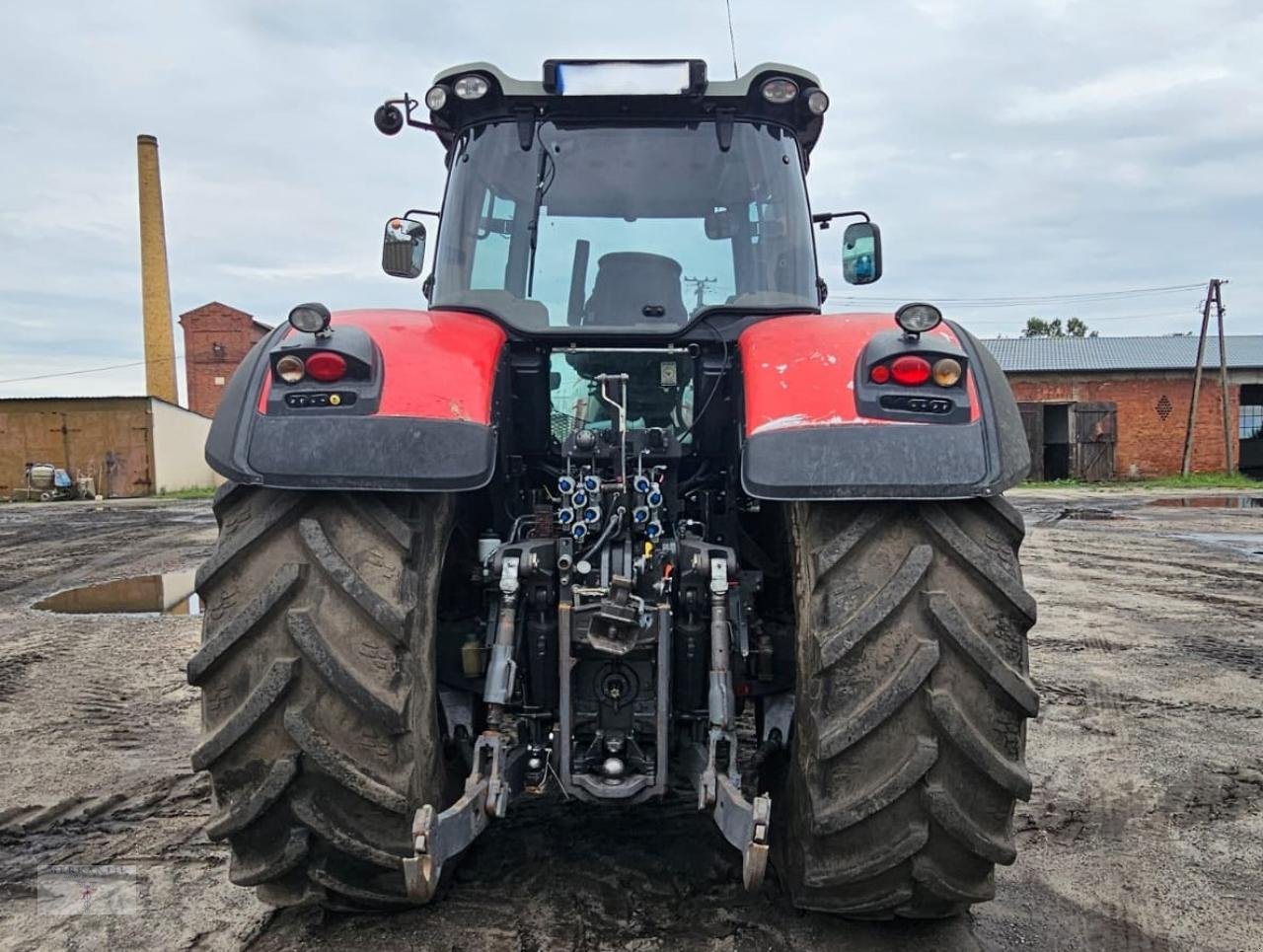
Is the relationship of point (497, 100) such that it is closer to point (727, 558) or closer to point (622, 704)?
point (727, 558)

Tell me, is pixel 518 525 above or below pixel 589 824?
above

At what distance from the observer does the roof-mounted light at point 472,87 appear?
3277mm

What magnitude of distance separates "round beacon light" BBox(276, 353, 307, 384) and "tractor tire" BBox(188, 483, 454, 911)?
28 centimetres

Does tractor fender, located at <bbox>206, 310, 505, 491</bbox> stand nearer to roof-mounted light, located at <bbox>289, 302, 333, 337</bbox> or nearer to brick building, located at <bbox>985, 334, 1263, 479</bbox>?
roof-mounted light, located at <bbox>289, 302, 333, 337</bbox>

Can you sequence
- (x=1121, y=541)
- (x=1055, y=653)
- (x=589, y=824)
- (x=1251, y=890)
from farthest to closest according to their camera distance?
1. (x=1121, y=541)
2. (x=1055, y=653)
3. (x=589, y=824)
4. (x=1251, y=890)

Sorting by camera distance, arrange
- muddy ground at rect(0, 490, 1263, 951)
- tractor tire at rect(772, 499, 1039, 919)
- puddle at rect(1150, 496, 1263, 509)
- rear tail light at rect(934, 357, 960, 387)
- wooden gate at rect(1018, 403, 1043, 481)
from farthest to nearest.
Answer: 1. wooden gate at rect(1018, 403, 1043, 481)
2. puddle at rect(1150, 496, 1263, 509)
3. muddy ground at rect(0, 490, 1263, 951)
4. rear tail light at rect(934, 357, 960, 387)
5. tractor tire at rect(772, 499, 1039, 919)

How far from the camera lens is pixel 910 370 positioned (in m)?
2.41

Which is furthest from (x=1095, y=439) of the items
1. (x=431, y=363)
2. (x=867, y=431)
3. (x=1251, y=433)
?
(x=431, y=363)

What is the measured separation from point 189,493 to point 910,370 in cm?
2961

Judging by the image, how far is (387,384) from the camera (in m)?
2.44

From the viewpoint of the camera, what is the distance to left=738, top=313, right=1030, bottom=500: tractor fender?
2.27 meters

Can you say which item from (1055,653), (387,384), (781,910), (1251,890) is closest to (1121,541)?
(1055,653)

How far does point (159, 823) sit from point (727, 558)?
2237 mm

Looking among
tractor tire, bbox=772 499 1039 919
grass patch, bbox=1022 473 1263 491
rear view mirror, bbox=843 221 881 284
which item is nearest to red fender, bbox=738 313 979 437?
tractor tire, bbox=772 499 1039 919
